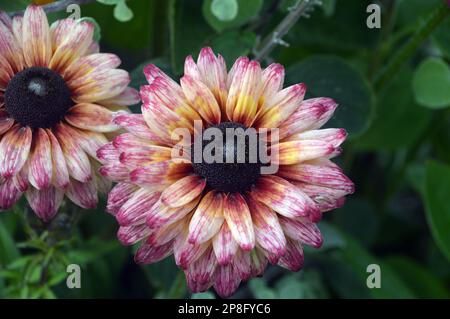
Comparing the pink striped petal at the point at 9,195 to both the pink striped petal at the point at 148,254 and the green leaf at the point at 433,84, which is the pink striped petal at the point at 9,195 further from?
the green leaf at the point at 433,84

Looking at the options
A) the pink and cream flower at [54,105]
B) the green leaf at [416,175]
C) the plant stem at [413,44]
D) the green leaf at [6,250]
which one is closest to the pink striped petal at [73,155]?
the pink and cream flower at [54,105]

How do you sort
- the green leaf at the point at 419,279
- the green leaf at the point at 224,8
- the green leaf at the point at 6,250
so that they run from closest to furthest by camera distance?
the green leaf at the point at 224,8, the green leaf at the point at 6,250, the green leaf at the point at 419,279

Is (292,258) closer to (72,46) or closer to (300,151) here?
(300,151)

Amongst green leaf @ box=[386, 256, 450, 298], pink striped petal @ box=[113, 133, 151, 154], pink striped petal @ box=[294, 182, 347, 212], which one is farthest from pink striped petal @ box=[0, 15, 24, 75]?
green leaf @ box=[386, 256, 450, 298]
